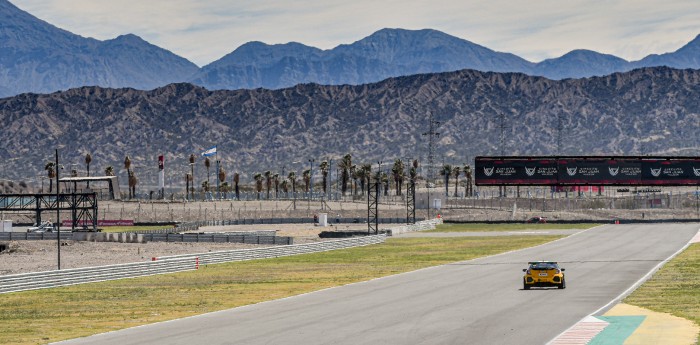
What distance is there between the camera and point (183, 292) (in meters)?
49.3

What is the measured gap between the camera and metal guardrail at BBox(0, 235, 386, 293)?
172ft

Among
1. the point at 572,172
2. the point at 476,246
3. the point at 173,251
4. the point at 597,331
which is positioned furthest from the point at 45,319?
the point at 572,172

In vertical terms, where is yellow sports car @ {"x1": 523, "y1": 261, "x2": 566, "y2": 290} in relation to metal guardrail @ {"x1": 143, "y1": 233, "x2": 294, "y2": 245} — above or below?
above

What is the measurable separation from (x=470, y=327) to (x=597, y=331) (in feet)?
12.6

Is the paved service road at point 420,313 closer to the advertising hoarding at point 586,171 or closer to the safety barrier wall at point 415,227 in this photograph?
the safety barrier wall at point 415,227

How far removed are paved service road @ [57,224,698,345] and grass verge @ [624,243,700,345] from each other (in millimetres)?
1275

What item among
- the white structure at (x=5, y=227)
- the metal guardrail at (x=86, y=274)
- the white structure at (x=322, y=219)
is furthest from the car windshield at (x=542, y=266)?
the white structure at (x=322, y=219)

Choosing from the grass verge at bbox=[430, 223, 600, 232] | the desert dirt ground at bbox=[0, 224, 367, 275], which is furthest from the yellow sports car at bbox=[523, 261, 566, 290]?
the grass verge at bbox=[430, 223, 600, 232]

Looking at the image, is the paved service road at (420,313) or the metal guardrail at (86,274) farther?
the metal guardrail at (86,274)

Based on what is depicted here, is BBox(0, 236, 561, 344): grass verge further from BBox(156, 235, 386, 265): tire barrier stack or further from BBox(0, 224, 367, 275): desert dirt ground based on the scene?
BBox(0, 224, 367, 275): desert dirt ground

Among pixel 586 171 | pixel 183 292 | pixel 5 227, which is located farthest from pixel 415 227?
pixel 183 292

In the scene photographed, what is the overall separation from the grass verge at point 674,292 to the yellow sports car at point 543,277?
3.52 metres

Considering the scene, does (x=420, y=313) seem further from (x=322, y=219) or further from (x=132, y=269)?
(x=322, y=219)

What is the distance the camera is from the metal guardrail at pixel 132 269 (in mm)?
52312
